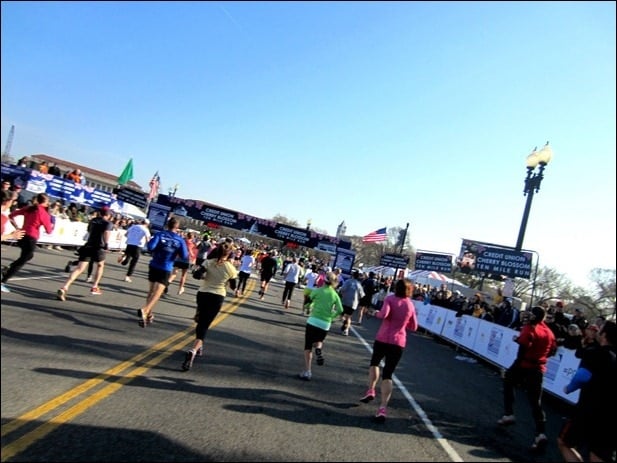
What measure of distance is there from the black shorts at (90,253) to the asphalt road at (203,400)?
0.87 meters

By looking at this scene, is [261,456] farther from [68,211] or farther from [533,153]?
[68,211]

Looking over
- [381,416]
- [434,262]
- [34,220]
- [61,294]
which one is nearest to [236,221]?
[434,262]

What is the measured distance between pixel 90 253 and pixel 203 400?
19.9ft

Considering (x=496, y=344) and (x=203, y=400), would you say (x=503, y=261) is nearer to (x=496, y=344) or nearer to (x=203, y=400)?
(x=496, y=344)

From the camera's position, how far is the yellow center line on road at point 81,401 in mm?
3701

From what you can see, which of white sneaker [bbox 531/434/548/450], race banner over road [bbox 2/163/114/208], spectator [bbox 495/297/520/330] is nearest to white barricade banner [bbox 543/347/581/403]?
spectator [bbox 495/297/520/330]

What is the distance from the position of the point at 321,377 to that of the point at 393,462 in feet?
11.2

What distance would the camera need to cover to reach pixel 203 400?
5.67 m

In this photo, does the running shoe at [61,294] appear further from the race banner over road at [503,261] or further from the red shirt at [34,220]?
the race banner over road at [503,261]

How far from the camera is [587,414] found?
16.4 feet

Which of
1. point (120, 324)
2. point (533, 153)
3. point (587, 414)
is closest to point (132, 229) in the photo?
point (120, 324)

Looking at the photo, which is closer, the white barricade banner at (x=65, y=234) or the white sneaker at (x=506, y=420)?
the white sneaker at (x=506, y=420)

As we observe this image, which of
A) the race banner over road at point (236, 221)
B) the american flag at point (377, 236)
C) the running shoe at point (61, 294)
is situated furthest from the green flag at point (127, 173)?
the running shoe at point (61, 294)

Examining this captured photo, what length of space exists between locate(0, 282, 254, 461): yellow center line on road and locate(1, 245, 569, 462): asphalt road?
0.01 metres
